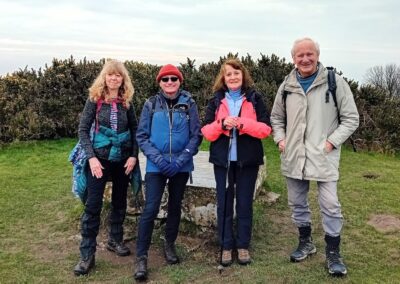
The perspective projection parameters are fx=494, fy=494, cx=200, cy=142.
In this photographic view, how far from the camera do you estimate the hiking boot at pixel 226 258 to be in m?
4.74

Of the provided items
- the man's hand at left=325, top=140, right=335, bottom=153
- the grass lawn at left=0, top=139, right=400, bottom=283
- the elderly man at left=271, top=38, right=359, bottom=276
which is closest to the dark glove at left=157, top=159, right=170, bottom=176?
the grass lawn at left=0, top=139, right=400, bottom=283

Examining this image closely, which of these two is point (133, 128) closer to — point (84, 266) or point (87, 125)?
point (87, 125)

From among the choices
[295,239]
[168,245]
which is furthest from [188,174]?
[295,239]

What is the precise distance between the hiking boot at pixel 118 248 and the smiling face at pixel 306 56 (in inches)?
99.1

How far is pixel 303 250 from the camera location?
4.95 metres

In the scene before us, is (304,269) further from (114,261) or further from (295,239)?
(114,261)

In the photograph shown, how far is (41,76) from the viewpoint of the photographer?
1236 centimetres

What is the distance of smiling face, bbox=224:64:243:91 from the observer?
4562 millimetres

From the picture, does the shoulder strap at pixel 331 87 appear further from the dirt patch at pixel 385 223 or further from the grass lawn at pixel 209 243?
the dirt patch at pixel 385 223

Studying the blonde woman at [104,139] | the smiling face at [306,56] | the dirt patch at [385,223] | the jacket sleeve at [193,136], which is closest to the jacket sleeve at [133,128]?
the blonde woman at [104,139]

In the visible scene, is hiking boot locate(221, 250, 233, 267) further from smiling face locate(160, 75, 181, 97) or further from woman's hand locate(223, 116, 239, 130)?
smiling face locate(160, 75, 181, 97)

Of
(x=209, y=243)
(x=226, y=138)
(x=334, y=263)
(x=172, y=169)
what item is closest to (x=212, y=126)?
(x=226, y=138)

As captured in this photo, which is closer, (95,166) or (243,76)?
(95,166)

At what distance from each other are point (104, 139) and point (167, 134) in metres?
0.60
